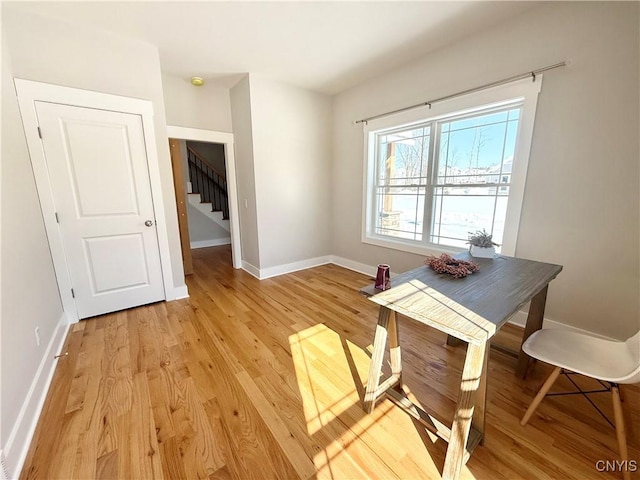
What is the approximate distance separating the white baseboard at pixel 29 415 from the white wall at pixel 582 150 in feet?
11.6

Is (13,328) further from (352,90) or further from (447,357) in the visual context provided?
(352,90)

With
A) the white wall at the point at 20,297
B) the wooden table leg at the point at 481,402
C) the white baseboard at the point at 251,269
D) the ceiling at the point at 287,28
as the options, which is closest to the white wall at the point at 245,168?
the white baseboard at the point at 251,269

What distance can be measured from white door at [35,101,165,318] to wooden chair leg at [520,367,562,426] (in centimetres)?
336

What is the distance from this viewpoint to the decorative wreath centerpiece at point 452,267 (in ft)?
5.19

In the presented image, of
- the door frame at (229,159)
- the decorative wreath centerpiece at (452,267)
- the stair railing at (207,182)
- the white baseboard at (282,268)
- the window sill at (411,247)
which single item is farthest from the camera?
the stair railing at (207,182)

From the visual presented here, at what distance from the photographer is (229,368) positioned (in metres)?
1.84

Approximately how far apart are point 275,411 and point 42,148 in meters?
2.89

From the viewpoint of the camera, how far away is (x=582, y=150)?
1.93 meters

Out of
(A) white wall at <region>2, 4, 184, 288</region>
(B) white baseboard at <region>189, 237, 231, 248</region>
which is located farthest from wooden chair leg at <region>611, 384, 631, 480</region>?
(B) white baseboard at <region>189, 237, 231, 248</region>

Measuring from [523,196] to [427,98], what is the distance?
1.44 meters

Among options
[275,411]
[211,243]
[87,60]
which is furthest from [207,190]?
[275,411]

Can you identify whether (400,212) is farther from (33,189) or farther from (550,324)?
(33,189)

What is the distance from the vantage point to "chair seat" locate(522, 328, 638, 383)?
1.13 meters

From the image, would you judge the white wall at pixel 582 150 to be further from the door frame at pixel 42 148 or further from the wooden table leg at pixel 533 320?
the door frame at pixel 42 148
